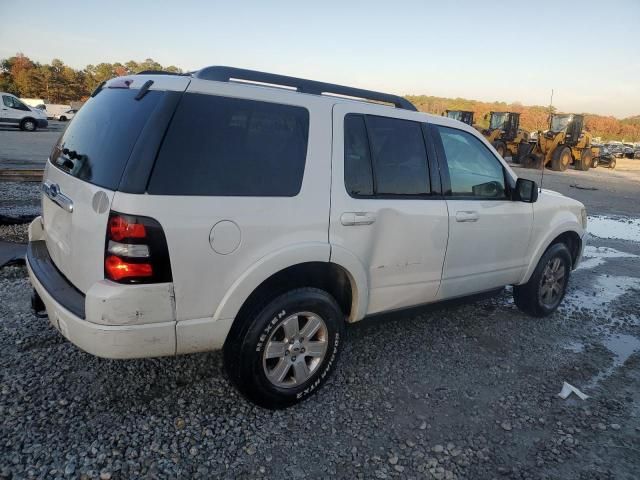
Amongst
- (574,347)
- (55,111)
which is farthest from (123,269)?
(55,111)

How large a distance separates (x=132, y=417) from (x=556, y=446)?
2.48 m

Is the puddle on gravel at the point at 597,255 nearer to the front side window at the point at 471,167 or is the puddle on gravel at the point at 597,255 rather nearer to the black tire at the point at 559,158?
the front side window at the point at 471,167

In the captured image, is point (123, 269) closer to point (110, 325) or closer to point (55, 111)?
point (110, 325)

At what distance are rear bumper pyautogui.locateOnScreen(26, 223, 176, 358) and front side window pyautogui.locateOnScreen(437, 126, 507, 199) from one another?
2.33 metres

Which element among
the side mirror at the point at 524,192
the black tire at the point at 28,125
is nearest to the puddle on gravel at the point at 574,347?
the side mirror at the point at 524,192

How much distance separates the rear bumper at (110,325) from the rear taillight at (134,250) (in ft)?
0.25

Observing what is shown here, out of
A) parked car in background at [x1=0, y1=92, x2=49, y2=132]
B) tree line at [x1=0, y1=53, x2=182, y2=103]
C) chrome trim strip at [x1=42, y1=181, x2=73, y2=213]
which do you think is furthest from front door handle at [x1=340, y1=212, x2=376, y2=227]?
tree line at [x1=0, y1=53, x2=182, y2=103]

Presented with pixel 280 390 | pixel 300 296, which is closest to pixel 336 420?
pixel 280 390

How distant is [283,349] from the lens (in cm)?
280

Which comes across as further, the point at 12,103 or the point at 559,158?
the point at 559,158

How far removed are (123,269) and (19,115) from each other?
83.3 feet

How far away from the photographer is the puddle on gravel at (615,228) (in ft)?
29.6

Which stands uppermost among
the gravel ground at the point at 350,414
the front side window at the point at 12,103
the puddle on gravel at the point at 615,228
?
the front side window at the point at 12,103

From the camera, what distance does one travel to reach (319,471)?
244 cm
